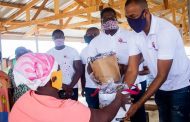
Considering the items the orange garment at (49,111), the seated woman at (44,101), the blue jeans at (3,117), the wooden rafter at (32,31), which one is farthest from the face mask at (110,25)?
the wooden rafter at (32,31)

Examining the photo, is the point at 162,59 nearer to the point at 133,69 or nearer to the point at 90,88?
the point at 133,69

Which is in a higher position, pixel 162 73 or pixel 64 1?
pixel 64 1

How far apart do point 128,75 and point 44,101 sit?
3.56 ft

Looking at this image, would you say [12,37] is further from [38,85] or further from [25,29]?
[38,85]

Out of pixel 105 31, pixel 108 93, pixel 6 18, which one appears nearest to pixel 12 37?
pixel 6 18

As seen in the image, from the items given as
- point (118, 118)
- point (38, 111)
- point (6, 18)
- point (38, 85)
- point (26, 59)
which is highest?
point (6, 18)

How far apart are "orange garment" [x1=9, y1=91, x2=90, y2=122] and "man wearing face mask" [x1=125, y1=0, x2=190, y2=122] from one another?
1.82ft

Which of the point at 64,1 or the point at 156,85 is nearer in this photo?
the point at 156,85

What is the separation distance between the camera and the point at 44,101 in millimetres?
2145

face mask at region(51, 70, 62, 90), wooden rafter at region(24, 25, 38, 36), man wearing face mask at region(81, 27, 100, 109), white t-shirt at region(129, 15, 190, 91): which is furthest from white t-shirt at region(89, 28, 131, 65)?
wooden rafter at region(24, 25, 38, 36)

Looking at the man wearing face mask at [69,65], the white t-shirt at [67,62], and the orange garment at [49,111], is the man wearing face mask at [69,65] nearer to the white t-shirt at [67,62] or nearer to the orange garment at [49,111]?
the white t-shirt at [67,62]

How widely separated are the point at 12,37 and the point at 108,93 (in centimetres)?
1178

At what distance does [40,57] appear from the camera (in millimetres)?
2188

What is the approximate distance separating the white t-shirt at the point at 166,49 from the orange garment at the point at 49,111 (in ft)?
2.91
